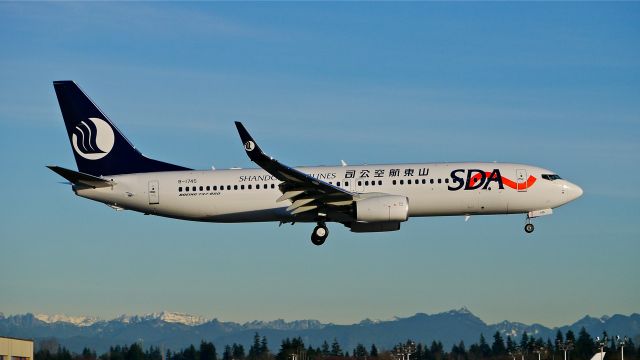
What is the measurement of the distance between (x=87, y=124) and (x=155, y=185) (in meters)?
7.85

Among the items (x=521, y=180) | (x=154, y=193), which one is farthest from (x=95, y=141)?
(x=521, y=180)

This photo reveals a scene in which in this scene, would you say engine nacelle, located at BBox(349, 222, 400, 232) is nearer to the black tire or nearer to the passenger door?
the black tire

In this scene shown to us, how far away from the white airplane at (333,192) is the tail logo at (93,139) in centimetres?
238

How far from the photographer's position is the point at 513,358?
101750 millimetres

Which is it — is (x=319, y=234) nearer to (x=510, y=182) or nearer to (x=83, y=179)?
(x=510, y=182)

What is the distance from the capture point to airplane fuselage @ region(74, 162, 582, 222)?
199ft

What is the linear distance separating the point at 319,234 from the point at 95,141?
16199mm

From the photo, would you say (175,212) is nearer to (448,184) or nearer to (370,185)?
(370,185)

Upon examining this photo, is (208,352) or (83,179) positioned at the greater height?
(83,179)

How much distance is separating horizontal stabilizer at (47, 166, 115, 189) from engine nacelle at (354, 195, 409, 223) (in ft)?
50.9

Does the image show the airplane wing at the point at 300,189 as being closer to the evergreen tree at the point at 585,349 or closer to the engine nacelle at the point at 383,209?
the engine nacelle at the point at 383,209

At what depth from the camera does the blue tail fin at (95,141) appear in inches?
2589

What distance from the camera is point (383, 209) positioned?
194 ft

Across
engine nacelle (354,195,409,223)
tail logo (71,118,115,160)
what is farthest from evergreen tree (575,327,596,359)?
tail logo (71,118,115,160)
